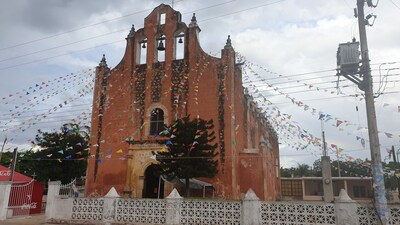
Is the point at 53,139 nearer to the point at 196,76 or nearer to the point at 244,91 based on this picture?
the point at 196,76

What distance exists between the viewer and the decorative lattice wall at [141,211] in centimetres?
1182

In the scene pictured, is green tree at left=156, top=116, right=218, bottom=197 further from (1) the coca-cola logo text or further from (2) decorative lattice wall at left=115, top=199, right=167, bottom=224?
(1) the coca-cola logo text

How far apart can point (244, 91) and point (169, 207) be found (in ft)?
30.3

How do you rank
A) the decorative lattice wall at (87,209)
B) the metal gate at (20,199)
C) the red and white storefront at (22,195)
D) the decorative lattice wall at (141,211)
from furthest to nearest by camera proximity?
the red and white storefront at (22,195) < the metal gate at (20,199) < the decorative lattice wall at (87,209) < the decorative lattice wall at (141,211)

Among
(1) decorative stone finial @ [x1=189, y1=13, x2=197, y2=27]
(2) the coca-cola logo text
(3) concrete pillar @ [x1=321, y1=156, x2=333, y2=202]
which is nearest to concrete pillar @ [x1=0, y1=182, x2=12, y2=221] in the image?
(2) the coca-cola logo text

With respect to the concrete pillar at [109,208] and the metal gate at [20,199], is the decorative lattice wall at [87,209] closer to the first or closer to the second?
the concrete pillar at [109,208]

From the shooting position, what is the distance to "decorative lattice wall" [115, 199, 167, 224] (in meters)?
11.8

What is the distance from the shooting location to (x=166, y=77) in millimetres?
17375

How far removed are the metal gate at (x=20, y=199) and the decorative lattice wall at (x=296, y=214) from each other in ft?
37.8

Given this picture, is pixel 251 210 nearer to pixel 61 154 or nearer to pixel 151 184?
pixel 151 184

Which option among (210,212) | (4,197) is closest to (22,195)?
(4,197)

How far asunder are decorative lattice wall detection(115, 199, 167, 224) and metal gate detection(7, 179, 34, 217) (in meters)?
6.10

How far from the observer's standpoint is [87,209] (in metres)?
12.8

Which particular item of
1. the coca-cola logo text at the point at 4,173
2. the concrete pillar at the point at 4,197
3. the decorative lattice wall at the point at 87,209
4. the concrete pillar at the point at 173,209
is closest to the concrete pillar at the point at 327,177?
the concrete pillar at the point at 173,209
